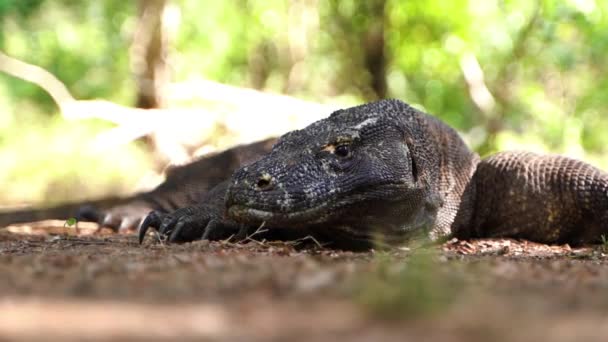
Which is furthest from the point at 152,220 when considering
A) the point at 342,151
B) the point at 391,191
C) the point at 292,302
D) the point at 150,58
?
the point at 150,58

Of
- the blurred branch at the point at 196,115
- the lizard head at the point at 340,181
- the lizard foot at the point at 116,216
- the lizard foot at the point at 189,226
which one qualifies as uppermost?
the blurred branch at the point at 196,115

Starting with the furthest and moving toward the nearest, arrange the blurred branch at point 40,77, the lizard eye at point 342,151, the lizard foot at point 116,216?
the blurred branch at point 40,77, the lizard foot at point 116,216, the lizard eye at point 342,151

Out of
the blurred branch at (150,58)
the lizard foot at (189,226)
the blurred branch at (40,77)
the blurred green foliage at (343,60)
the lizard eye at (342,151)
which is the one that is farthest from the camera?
the blurred green foliage at (343,60)

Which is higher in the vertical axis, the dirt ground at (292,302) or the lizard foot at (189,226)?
the dirt ground at (292,302)

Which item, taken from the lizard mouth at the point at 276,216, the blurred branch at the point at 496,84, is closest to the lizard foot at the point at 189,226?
the lizard mouth at the point at 276,216

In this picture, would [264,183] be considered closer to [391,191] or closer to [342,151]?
[342,151]

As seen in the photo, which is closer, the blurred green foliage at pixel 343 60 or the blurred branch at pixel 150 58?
the blurred branch at pixel 150 58

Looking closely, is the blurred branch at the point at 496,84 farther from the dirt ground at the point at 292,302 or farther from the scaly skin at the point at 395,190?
the dirt ground at the point at 292,302

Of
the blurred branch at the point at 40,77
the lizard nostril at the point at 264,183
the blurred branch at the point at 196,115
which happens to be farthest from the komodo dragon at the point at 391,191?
the blurred branch at the point at 40,77

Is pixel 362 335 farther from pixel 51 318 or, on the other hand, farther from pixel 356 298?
pixel 51 318
